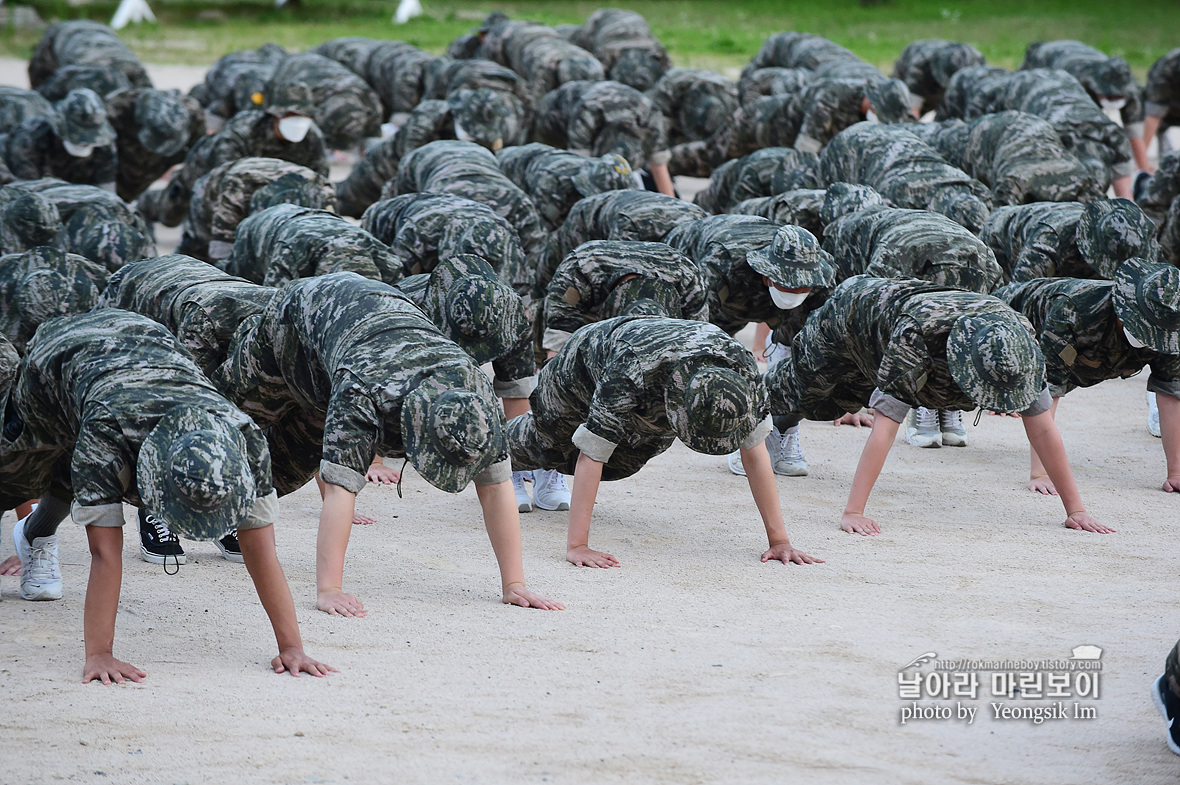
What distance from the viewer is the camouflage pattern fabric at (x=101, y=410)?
12.6 ft

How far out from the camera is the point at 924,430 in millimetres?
7199

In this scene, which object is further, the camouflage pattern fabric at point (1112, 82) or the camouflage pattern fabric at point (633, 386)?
the camouflage pattern fabric at point (1112, 82)

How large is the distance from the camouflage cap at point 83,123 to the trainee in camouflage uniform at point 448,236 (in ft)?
12.6

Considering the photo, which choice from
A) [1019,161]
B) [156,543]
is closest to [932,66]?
[1019,161]

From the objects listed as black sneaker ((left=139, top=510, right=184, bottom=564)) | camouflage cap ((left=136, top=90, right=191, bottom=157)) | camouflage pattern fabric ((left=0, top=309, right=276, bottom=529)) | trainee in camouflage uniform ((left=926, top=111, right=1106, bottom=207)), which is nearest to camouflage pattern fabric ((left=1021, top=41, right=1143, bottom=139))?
trainee in camouflage uniform ((left=926, top=111, right=1106, bottom=207))

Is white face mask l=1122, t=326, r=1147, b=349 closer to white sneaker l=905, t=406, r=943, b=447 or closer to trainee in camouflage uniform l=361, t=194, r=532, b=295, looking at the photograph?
white sneaker l=905, t=406, r=943, b=447

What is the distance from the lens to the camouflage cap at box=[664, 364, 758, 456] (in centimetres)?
466

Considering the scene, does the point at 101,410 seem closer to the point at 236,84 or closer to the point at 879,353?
the point at 879,353

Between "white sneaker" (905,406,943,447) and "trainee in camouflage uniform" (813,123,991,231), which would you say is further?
"trainee in camouflage uniform" (813,123,991,231)

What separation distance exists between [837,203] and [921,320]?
2313 millimetres

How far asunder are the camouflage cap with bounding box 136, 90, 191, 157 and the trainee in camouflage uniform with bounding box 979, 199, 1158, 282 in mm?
6704

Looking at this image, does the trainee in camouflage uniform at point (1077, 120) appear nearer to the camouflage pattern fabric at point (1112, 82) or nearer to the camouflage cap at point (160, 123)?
the camouflage pattern fabric at point (1112, 82)

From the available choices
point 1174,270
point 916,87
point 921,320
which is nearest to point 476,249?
point 921,320

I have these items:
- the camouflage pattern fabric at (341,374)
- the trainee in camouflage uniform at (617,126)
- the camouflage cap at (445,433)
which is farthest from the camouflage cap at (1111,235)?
the trainee in camouflage uniform at (617,126)
